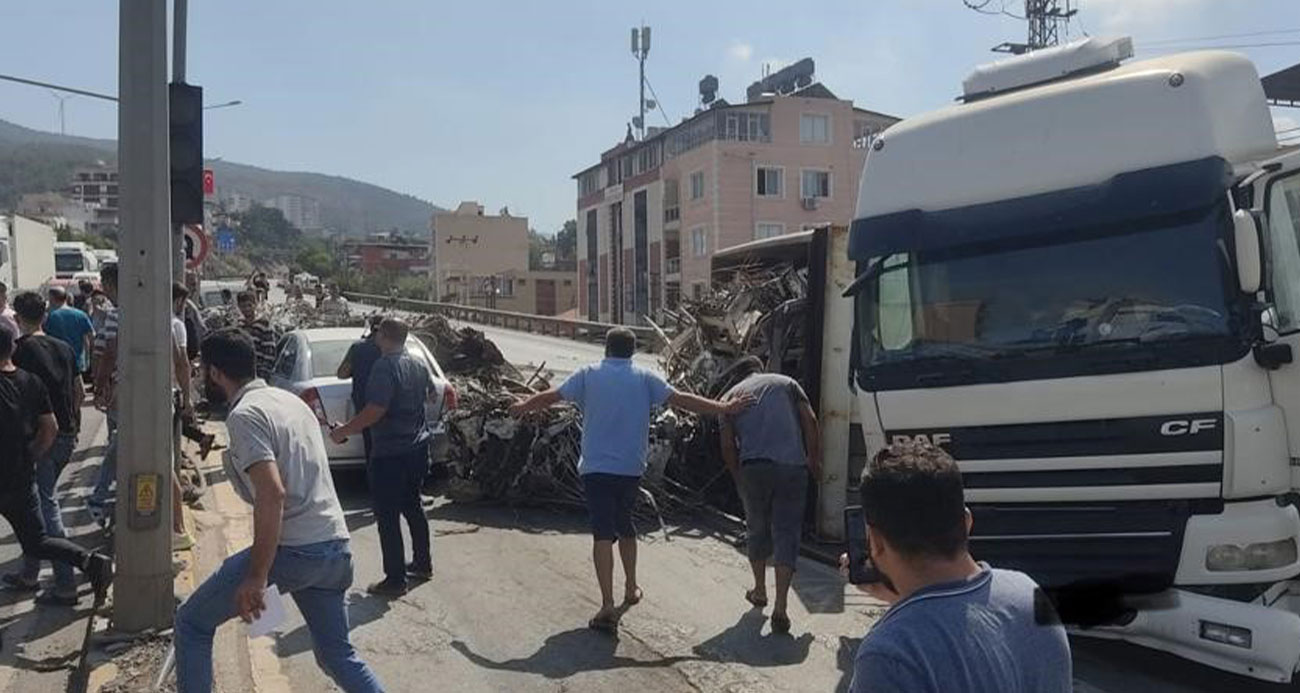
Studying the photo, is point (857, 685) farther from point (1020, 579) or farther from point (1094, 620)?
point (1094, 620)

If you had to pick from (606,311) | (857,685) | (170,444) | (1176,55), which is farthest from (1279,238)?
(606,311)

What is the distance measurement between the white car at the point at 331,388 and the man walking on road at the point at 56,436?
264 cm

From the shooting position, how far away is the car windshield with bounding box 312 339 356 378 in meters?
10.3

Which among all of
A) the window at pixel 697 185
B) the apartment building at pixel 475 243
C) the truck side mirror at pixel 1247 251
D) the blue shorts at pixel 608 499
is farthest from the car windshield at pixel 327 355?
the apartment building at pixel 475 243

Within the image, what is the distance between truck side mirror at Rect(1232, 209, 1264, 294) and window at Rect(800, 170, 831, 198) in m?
50.6

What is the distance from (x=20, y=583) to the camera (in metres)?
6.50

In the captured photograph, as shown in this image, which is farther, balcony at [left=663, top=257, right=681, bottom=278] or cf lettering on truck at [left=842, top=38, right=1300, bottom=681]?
balcony at [left=663, top=257, right=681, bottom=278]

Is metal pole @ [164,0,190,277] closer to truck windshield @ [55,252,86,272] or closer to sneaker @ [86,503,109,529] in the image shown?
sneaker @ [86,503,109,529]

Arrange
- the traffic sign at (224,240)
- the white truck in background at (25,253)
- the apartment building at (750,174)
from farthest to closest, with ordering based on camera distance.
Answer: the apartment building at (750,174) < the white truck in background at (25,253) < the traffic sign at (224,240)

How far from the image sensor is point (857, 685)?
2016 millimetres

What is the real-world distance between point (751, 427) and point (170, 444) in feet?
10.6

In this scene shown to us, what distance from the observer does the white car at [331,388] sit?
966cm

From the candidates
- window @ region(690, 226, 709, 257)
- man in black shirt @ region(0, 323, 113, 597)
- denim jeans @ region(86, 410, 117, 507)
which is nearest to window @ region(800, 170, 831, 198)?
window @ region(690, 226, 709, 257)

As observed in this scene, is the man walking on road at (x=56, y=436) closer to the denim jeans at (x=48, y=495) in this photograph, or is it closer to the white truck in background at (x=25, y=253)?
the denim jeans at (x=48, y=495)
